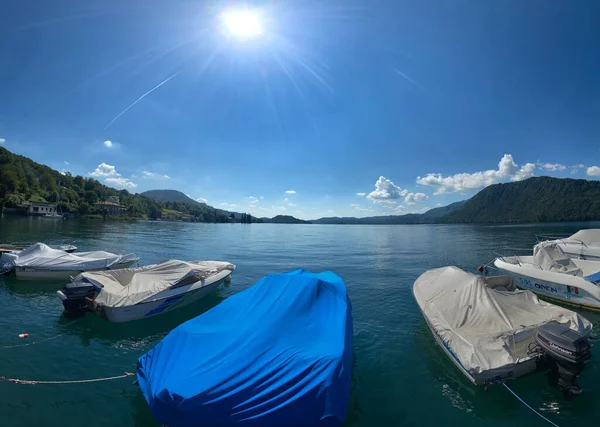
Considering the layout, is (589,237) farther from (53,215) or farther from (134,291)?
(53,215)

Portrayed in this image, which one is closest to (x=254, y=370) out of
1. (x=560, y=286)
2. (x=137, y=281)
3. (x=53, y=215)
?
(x=137, y=281)

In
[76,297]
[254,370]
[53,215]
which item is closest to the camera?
[254,370]

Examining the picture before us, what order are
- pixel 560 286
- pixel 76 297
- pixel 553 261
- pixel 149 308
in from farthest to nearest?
pixel 553 261
pixel 560 286
pixel 149 308
pixel 76 297

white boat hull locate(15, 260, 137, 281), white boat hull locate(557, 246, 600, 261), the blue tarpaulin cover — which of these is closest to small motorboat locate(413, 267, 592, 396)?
the blue tarpaulin cover

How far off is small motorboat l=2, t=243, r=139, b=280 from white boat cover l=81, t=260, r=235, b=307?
25.2 feet

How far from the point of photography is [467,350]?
24.7 ft

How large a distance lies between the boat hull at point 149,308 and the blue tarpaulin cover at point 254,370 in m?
6.05

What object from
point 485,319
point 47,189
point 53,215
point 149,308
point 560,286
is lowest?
point 149,308

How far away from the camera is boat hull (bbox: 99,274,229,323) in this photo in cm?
1086

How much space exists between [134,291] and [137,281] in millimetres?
771

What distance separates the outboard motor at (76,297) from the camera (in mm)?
11297

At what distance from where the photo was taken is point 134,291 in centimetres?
1166

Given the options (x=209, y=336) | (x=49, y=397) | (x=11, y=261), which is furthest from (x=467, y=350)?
(x=11, y=261)

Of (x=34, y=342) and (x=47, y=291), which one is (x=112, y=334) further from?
(x=47, y=291)
